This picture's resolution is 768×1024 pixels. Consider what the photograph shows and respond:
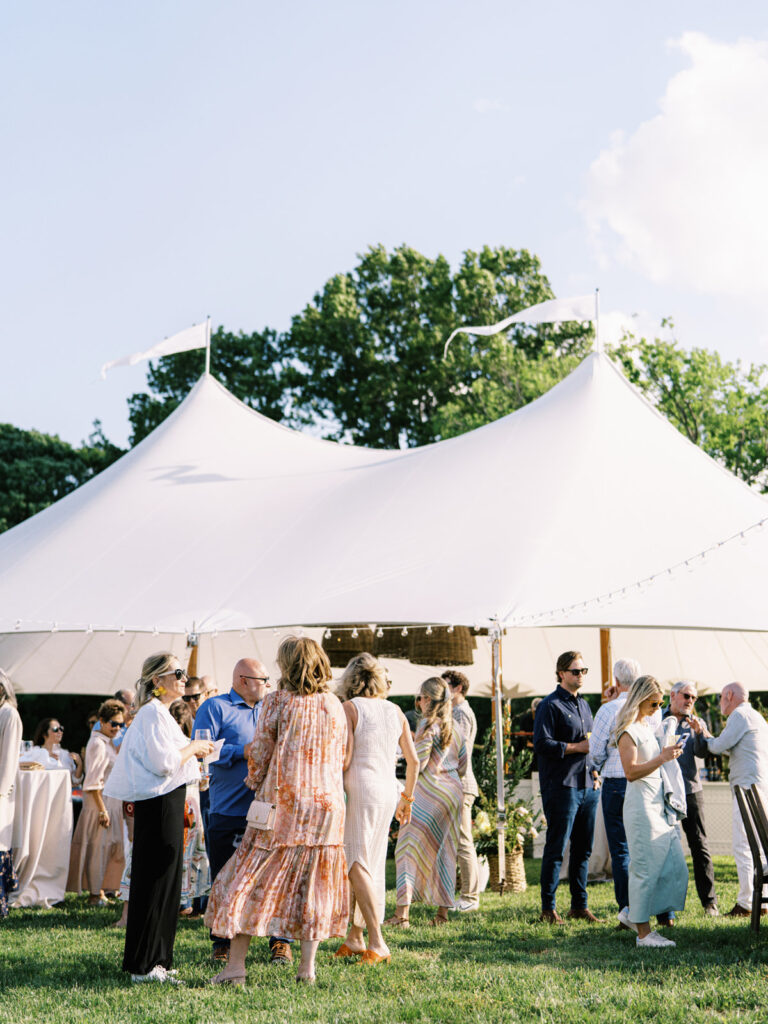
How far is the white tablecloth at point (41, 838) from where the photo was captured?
812 centimetres

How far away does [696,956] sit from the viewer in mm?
5559

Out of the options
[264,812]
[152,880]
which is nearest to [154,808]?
[152,880]

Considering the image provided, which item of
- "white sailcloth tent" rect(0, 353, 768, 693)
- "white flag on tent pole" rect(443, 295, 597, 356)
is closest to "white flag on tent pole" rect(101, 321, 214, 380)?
"white sailcloth tent" rect(0, 353, 768, 693)

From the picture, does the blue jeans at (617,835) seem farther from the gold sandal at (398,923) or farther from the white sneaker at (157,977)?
the white sneaker at (157,977)

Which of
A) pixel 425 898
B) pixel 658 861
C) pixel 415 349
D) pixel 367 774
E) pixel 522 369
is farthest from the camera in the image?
pixel 415 349

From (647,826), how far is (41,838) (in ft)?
15.2

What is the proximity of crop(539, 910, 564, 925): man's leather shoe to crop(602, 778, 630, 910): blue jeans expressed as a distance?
0.39 meters

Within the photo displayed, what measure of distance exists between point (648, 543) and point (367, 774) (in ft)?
12.5

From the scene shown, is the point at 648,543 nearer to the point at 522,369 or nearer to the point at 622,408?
the point at 622,408

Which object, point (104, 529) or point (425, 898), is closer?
point (425, 898)

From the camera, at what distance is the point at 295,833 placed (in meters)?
4.93

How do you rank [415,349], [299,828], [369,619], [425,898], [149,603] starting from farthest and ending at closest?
[415,349] < [149,603] < [369,619] < [425,898] < [299,828]

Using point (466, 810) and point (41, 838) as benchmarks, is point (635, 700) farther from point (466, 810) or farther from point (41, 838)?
point (41, 838)

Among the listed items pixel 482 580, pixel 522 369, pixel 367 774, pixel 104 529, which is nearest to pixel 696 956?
pixel 367 774
